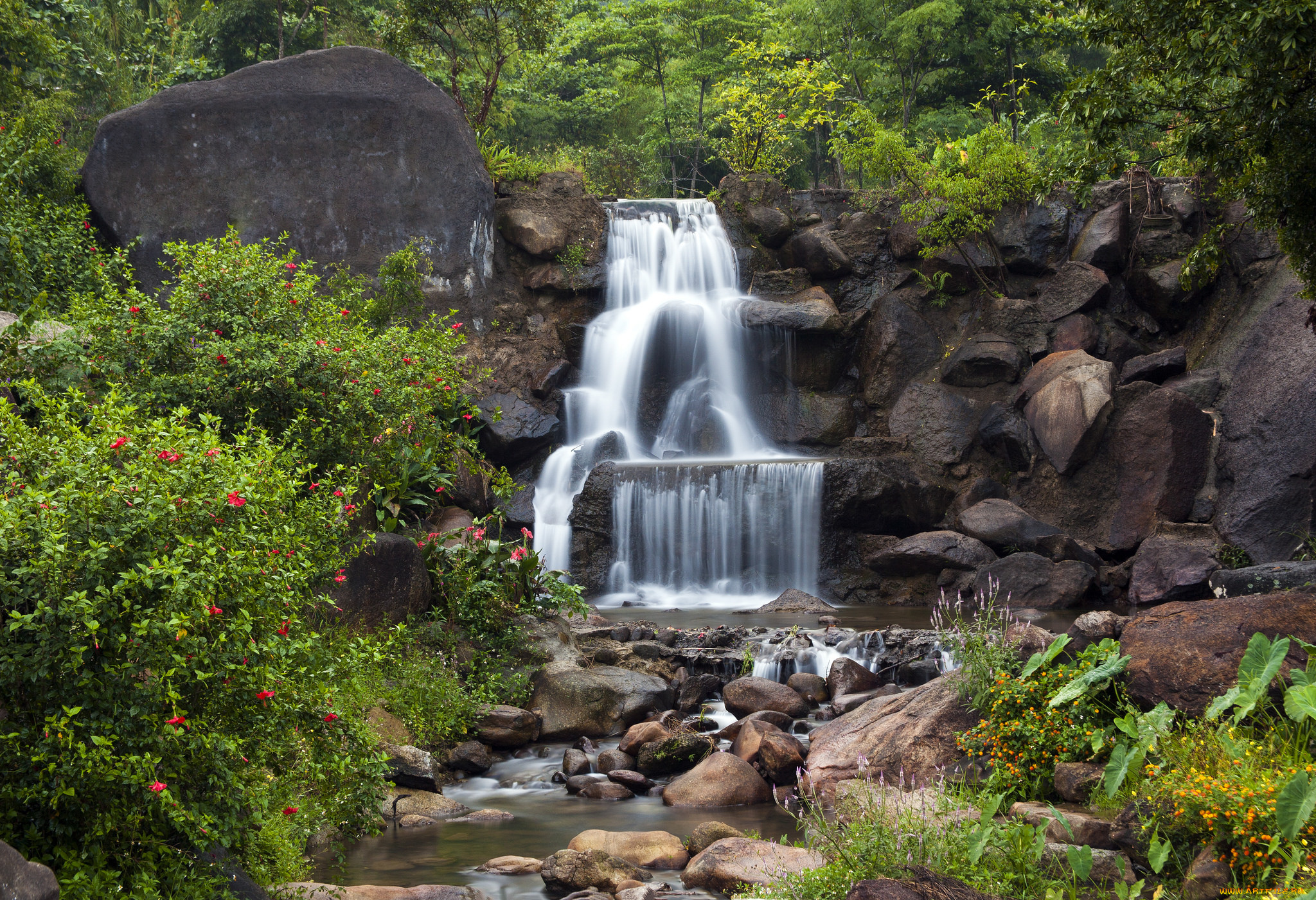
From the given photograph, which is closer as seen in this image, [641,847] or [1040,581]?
[641,847]

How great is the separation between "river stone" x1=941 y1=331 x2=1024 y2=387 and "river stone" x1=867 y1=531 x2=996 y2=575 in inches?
170

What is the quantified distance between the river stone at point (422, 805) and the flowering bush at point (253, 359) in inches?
119

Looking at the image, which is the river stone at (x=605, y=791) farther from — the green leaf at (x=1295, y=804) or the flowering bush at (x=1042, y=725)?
the green leaf at (x=1295, y=804)

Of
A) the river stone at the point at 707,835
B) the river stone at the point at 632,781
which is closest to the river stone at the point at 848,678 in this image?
the river stone at the point at 632,781

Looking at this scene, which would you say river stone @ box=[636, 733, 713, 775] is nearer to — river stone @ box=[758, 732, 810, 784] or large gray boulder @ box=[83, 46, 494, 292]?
river stone @ box=[758, 732, 810, 784]

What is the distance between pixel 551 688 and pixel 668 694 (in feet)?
3.97

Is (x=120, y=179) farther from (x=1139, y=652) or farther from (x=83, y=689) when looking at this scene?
(x=1139, y=652)

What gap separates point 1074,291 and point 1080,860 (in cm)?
1650

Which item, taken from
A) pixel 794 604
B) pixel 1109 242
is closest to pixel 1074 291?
pixel 1109 242

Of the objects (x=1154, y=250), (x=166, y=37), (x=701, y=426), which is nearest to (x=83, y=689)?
(x=701, y=426)

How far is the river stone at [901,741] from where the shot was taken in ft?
22.5

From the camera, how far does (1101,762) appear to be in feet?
19.7

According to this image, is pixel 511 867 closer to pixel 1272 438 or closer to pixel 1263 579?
pixel 1263 579

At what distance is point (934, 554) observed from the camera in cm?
1528
